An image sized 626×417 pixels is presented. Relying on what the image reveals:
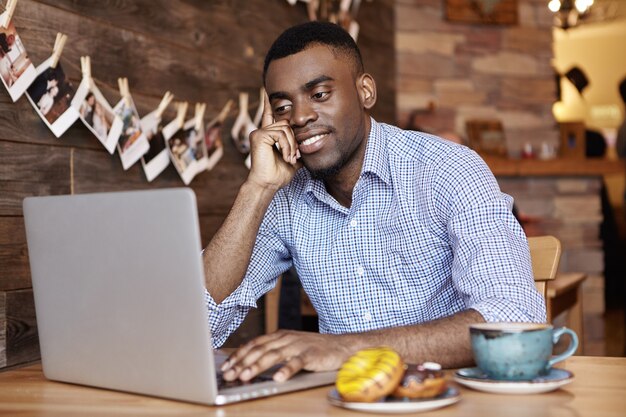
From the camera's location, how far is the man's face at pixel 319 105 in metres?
1.60

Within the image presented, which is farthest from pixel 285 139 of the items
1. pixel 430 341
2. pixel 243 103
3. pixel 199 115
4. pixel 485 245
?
pixel 243 103

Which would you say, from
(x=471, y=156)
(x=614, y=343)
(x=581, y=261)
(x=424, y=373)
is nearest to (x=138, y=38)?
(x=471, y=156)

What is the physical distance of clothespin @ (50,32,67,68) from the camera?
1896mm

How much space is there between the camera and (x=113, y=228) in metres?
0.97

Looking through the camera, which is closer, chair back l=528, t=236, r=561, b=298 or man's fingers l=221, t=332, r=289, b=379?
man's fingers l=221, t=332, r=289, b=379

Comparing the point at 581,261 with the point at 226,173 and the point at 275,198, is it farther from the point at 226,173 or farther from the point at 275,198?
the point at 275,198

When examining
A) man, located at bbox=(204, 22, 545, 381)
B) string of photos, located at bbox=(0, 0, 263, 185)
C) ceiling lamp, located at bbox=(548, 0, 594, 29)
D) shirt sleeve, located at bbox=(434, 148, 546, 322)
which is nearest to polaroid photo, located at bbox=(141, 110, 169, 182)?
string of photos, located at bbox=(0, 0, 263, 185)

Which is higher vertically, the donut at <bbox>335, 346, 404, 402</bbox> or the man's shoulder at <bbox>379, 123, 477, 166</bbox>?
the man's shoulder at <bbox>379, 123, 477, 166</bbox>

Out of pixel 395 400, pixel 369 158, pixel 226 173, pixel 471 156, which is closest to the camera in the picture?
pixel 395 400

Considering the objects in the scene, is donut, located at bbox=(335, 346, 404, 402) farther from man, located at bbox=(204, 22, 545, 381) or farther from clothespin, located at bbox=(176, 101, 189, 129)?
clothespin, located at bbox=(176, 101, 189, 129)

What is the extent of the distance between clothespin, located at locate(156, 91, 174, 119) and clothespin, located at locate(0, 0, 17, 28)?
0.62 m

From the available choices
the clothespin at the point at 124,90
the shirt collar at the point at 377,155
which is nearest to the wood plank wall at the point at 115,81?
the clothespin at the point at 124,90

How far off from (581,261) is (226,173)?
2700mm

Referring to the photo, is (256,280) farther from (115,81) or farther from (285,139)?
(115,81)
